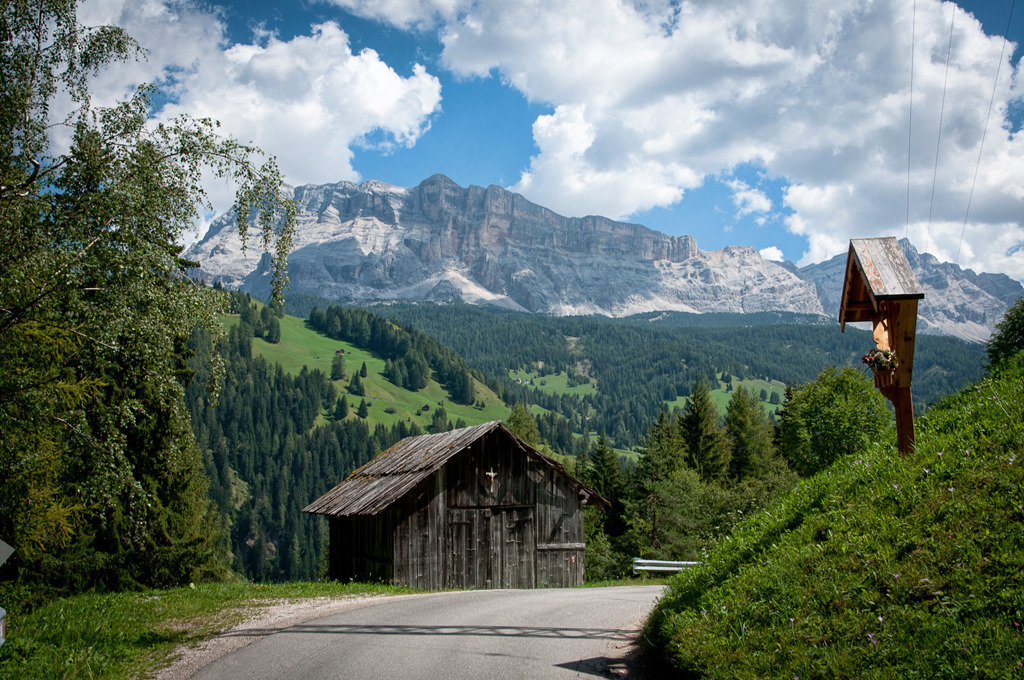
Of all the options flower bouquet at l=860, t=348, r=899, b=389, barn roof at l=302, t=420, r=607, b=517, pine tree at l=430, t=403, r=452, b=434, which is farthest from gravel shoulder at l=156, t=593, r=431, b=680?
pine tree at l=430, t=403, r=452, b=434

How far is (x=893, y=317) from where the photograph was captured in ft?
31.1

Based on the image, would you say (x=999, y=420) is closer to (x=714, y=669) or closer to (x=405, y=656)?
(x=714, y=669)

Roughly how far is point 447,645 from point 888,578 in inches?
248

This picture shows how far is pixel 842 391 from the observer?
5153cm

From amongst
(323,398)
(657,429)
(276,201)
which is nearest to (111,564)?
(276,201)

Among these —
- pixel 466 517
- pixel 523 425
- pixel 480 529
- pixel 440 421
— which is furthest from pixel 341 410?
pixel 466 517

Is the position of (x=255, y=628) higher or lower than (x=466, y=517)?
higher

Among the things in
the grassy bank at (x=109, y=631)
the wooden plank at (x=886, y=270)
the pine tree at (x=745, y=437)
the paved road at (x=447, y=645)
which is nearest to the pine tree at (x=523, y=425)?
the pine tree at (x=745, y=437)

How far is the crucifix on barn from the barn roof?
734 inches

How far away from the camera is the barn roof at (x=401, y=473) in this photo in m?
25.9

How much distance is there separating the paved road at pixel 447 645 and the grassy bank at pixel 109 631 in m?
1.41

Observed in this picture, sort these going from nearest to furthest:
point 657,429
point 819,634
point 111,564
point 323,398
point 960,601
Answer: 1. point 960,601
2. point 819,634
3. point 111,564
4. point 657,429
5. point 323,398

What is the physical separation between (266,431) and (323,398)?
80.0 ft

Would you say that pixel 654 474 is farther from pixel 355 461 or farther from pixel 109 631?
pixel 355 461
